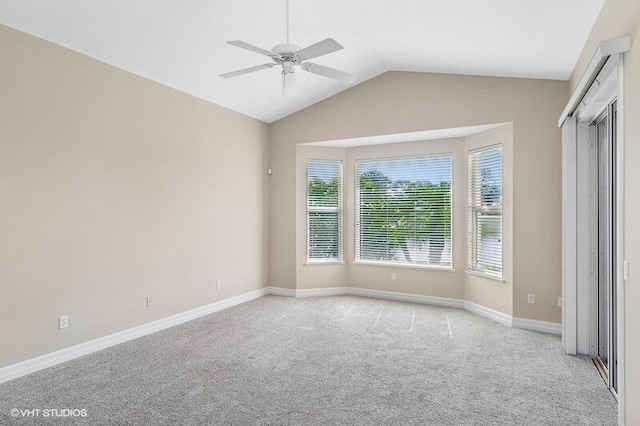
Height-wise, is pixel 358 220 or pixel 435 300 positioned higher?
pixel 358 220

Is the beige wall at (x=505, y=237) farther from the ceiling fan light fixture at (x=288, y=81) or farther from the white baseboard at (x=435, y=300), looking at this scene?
the ceiling fan light fixture at (x=288, y=81)

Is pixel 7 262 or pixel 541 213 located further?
pixel 541 213

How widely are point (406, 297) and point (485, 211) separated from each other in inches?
70.6

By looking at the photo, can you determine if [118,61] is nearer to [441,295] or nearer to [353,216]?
[353,216]

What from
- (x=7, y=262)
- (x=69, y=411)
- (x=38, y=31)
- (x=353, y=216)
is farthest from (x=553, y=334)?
(x=38, y=31)

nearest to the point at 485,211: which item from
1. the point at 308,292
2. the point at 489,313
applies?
the point at 489,313

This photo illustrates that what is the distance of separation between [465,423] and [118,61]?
4.50 metres

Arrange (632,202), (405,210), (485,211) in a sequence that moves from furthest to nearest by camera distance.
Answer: (405,210)
(485,211)
(632,202)

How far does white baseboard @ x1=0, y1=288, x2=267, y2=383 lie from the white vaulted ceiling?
9.39ft

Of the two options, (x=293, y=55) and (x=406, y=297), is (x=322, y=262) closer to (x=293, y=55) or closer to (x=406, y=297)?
(x=406, y=297)

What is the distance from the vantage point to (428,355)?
3598 millimetres

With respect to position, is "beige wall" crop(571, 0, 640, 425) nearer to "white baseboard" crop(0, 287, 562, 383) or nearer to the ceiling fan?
the ceiling fan

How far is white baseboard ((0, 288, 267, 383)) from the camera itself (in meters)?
3.10

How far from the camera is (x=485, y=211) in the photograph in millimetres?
5105
